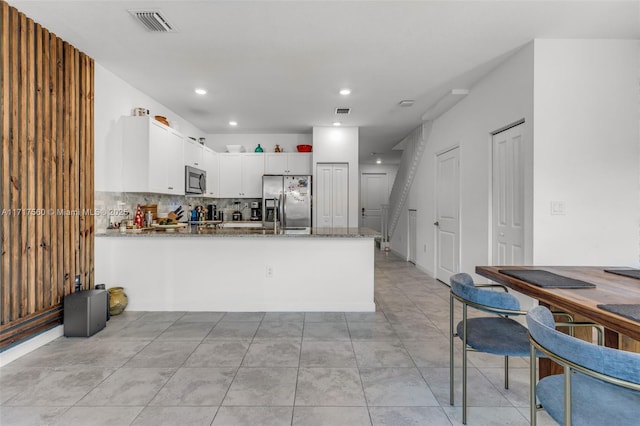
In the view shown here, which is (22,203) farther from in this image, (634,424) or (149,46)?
(634,424)

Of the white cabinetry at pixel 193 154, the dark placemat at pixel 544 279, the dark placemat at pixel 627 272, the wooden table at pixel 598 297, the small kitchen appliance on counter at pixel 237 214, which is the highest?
the white cabinetry at pixel 193 154

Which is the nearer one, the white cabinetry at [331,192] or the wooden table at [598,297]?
the wooden table at [598,297]

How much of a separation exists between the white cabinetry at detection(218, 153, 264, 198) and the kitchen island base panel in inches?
107

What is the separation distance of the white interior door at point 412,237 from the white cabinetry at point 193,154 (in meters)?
4.17

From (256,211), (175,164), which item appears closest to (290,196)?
(256,211)

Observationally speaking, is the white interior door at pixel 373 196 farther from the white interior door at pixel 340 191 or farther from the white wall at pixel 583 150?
the white wall at pixel 583 150

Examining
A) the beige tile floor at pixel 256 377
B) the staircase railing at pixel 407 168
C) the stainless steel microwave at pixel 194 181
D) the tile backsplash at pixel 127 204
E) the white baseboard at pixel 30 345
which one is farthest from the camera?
the staircase railing at pixel 407 168

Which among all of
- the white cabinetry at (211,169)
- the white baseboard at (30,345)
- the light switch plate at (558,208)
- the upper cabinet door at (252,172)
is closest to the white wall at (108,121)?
the white baseboard at (30,345)

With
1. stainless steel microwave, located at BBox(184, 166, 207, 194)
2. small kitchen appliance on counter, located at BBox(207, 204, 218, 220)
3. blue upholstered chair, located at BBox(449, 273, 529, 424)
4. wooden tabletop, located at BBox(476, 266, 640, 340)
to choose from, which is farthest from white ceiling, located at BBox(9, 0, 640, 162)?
small kitchen appliance on counter, located at BBox(207, 204, 218, 220)

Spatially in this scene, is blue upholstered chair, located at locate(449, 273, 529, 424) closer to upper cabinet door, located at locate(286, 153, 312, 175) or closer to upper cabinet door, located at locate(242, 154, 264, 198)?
upper cabinet door, located at locate(286, 153, 312, 175)

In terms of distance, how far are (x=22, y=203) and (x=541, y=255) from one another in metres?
4.41

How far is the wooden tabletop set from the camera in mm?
1024

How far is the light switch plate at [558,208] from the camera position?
9.19ft

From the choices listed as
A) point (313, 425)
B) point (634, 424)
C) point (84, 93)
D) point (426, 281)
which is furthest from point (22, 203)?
point (426, 281)
